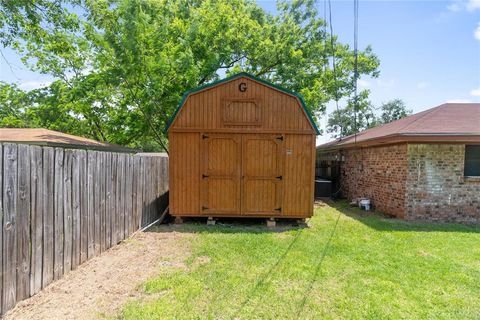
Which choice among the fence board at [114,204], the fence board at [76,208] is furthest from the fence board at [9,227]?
the fence board at [114,204]

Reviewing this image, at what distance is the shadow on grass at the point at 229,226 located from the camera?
6.44 m

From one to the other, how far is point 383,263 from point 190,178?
14.7ft

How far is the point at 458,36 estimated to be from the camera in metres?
9.20

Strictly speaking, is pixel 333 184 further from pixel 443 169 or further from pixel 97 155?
pixel 97 155

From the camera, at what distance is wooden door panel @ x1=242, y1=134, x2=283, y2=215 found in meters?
6.76

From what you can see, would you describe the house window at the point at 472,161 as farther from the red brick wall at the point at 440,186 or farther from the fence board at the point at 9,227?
the fence board at the point at 9,227

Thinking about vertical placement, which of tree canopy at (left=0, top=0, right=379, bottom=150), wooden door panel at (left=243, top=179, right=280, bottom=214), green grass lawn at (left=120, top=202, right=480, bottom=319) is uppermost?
tree canopy at (left=0, top=0, right=379, bottom=150)

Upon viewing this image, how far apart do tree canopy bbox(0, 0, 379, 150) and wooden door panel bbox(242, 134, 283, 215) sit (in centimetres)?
619

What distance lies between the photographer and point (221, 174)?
22.3ft

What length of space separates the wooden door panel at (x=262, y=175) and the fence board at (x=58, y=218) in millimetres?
4001

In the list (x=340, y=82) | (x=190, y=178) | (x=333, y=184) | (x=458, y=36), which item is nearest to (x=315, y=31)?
(x=340, y=82)

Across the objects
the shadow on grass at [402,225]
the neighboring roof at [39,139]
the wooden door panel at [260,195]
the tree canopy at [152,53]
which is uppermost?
the tree canopy at [152,53]

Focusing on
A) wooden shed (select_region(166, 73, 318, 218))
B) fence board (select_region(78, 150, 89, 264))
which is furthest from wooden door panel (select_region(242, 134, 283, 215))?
fence board (select_region(78, 150, 89, 264))

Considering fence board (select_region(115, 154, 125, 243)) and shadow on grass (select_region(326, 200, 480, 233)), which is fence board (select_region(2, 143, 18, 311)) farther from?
shadow on grass (select_region(326, 200, 480, 233))
